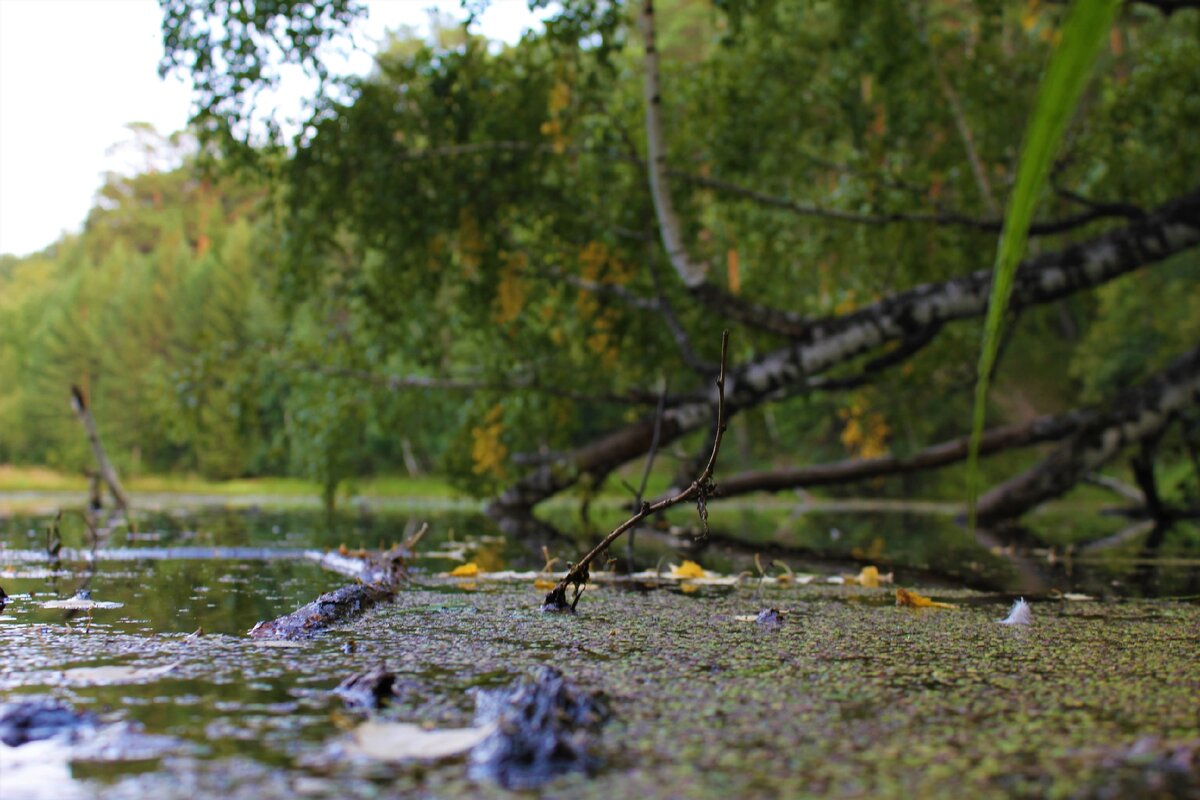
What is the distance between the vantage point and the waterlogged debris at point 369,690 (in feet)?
4.83

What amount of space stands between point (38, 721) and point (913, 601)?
228cm

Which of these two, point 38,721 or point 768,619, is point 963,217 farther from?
point 38,721

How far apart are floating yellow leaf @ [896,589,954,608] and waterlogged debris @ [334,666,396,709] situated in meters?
1.81

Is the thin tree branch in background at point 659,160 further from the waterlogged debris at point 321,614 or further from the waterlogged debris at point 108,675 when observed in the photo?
the waterlogged debris at point 108,675

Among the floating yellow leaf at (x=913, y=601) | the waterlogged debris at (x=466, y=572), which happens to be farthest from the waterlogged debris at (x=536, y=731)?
the waterlogged debris at (x=466, y=572)

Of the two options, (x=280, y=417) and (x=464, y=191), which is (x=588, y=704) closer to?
(x=464, y=191)

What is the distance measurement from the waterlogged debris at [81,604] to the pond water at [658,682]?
0.03 metres

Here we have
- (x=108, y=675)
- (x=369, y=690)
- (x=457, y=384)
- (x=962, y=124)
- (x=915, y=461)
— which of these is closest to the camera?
(x=369, y=690)

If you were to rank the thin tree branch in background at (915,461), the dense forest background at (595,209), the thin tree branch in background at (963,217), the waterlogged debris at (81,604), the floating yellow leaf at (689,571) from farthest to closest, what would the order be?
the dense forest background at (595,209)
the thin tree branch in background at (915,461)
the thin tree branch in background at (963,217)
the floating yellow leaf at (689,571)
the waterlogged debris at (81,604)

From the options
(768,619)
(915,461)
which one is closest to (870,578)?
(768,619)

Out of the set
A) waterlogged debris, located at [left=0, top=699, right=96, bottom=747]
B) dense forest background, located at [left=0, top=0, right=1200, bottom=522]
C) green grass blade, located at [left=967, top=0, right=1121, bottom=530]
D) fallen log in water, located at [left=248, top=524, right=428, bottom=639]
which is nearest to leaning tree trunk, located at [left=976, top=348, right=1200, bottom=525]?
dense forest background, located at [left=0, top=0, right=1200, bottom=522]

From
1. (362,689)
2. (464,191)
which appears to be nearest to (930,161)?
(464,191)

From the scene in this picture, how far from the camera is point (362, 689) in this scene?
59.4 inches

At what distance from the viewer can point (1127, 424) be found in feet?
20.0
